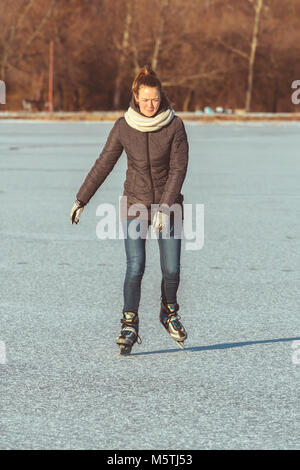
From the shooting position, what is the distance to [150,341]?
6.14 m

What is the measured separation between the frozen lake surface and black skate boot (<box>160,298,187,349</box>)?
0.37 ft

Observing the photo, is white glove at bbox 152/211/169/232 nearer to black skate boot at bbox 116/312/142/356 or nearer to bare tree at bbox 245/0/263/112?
black skate boot at bbox 116/312/142/356

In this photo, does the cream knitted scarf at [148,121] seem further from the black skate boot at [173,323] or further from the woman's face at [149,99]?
the black skate boot at [173,323]

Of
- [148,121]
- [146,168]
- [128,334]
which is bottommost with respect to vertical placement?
[128,334]

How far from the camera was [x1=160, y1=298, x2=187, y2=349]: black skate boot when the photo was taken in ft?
19.0

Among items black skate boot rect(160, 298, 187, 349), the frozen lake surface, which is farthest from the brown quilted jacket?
the frozen lake surface

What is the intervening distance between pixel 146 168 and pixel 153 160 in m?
0.06

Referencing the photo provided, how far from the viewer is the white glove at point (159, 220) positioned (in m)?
5.57

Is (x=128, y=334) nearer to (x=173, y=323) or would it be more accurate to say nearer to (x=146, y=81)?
(x=173, y=323)

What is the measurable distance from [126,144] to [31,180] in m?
11.7

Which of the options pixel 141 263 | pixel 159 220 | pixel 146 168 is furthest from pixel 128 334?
pixel 146 168

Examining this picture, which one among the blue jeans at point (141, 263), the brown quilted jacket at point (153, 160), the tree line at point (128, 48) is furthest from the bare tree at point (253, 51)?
the brown quilted jacket at point (153, 160)

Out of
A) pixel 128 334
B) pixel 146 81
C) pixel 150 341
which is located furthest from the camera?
pixel 150 341

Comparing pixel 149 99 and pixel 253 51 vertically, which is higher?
pixel 253 51
